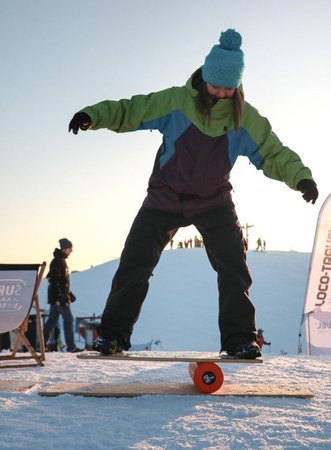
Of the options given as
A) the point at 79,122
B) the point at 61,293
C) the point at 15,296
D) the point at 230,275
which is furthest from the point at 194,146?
the point at 61,293

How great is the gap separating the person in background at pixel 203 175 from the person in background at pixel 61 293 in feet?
13.2

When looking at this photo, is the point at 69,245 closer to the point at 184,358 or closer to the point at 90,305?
the point at 184,358

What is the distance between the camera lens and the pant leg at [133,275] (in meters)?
3.10

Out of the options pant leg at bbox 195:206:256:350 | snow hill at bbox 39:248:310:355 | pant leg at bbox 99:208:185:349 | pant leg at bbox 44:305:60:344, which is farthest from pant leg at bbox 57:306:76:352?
snow hill at bbox 39:248:310:355

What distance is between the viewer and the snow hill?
21375 mm

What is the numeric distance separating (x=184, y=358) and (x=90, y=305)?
2413 centimetres

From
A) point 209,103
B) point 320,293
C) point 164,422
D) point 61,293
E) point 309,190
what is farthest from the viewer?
point 320,293

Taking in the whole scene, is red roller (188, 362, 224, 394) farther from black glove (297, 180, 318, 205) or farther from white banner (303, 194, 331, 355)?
white banner (303, 194, 331, 355)

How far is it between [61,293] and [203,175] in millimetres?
4445

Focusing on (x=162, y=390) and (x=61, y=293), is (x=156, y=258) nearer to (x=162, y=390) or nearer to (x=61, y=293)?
→ (x=162, y=390)

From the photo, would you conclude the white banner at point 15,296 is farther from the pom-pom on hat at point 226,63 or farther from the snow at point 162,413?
the pom-pom on hat at point 226,63

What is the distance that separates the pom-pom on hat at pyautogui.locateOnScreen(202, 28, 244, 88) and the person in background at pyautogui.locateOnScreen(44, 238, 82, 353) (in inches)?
176

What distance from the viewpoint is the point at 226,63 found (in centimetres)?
292

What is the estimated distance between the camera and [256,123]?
314 cm
